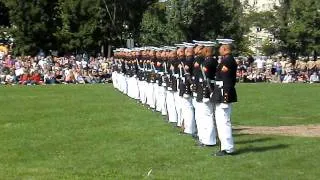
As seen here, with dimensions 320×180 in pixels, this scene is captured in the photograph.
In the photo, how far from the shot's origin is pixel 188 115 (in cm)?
1695

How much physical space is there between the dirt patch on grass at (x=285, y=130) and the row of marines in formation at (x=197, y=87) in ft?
5.71

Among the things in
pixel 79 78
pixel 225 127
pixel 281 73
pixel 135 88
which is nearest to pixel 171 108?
pixel 225 127

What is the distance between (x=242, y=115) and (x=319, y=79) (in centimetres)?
2646

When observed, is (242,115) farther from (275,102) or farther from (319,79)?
(319,79)

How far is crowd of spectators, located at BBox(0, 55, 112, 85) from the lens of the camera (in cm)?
4444

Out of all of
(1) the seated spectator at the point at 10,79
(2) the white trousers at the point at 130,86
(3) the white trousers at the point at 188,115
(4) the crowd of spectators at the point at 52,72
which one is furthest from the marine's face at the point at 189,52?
Answer: (1) the seated spectator at the point at 10,79

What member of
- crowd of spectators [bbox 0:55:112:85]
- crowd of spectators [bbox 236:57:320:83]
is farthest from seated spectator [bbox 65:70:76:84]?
crowd of spectators [bbox 236:57:320:83]

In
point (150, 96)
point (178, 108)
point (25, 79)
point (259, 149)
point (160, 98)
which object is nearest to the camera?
point (259, 149)

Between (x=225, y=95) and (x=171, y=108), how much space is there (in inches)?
229

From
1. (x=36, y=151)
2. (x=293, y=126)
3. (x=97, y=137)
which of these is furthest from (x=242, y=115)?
A: (x=36, y=151)

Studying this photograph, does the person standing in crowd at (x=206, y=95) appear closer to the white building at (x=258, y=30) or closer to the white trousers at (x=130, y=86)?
the white trousers at (x=130, y=86)

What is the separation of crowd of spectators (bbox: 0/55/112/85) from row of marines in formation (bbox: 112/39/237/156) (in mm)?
20837

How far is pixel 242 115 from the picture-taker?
22594 mm

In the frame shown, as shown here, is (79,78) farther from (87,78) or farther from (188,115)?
(188,115)
